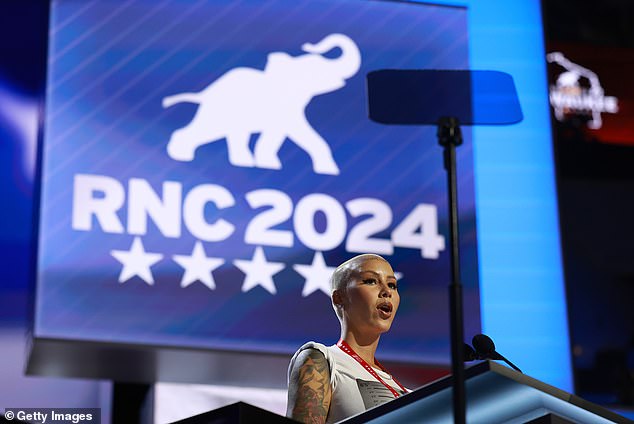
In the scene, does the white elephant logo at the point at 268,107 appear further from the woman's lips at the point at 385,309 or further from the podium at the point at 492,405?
the podium at the point at 492,405

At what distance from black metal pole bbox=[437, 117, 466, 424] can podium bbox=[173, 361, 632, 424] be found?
0.06m

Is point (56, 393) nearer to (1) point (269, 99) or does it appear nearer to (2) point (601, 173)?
(1) point (269, 99)

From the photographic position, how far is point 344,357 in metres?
2.63

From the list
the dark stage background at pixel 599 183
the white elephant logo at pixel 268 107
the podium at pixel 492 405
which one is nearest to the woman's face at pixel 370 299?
the podium at pixel 492 405

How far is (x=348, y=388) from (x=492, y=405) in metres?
0.67

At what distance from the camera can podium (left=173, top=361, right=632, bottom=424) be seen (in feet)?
5.71

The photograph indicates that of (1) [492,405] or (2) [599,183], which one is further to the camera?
(2) [599,183]

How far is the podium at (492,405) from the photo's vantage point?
68.5 inches

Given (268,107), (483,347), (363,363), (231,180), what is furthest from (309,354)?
(268,107)

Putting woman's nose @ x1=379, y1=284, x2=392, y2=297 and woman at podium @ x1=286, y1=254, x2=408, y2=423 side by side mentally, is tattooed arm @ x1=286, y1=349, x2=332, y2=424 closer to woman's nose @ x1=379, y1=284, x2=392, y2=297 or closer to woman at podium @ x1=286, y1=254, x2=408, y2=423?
woman at podium @ x1=286, y1=254, x2=408, y2=423

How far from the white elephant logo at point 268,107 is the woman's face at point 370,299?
2.00 metres

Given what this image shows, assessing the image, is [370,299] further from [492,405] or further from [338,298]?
[492,405]

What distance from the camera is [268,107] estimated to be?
16.0ft

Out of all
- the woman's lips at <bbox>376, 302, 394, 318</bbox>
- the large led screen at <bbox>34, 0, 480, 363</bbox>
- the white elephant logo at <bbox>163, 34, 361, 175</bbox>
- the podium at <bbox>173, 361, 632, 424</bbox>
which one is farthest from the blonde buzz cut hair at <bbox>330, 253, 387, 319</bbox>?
the white elephant logo at <bbox>163, 34, 361, 175</bbox>
